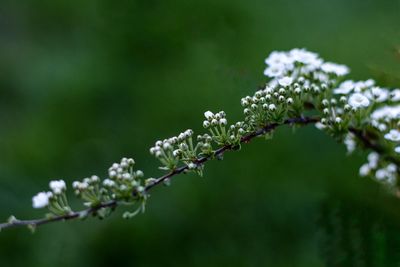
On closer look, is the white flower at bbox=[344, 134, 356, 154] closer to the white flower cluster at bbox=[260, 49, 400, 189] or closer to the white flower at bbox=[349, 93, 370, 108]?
the white flower cluster at bbox=[260, 49, 400, 189]

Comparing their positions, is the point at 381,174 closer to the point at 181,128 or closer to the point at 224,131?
the point at 224,131

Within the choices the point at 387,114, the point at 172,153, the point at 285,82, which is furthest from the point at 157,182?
the point at 387,114

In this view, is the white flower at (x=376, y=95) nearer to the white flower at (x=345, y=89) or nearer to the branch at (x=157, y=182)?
the white flower at (x=345, y=89)

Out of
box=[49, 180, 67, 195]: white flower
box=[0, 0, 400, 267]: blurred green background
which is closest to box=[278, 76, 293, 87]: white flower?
box=[0, 0, 400, 267]: blurred green background

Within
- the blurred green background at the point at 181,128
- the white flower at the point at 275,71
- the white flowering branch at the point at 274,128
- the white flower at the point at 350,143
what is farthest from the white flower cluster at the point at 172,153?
the blurred green background at the point at 181,128

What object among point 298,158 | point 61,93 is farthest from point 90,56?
point 298,158

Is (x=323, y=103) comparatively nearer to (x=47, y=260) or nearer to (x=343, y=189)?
(x=343, y=189)

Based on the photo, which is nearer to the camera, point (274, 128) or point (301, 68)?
point (274, 128)

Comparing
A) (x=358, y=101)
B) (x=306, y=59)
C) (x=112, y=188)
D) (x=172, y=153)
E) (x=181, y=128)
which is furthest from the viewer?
(x=181, y=128)
